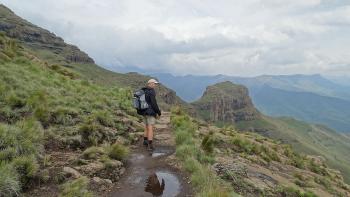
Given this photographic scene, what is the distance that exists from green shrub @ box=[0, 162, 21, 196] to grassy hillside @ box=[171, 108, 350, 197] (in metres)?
5.23

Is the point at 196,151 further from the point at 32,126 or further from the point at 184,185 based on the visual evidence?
the point at 32,126

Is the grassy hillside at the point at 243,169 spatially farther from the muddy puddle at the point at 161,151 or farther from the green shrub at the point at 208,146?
the muddy puddle at the point at 161,151

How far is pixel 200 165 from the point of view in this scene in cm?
1506

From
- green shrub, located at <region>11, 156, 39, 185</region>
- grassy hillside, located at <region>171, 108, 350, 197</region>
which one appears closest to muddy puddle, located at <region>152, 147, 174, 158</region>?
grassy hillside, located at <region>171, 108, 350, 197</region>

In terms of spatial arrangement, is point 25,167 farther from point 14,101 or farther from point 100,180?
point 14,101

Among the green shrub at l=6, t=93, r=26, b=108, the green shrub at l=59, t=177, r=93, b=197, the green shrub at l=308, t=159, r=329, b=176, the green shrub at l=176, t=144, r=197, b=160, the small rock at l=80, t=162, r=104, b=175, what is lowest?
the green shrub at l=308, t=159, r=329, b=176

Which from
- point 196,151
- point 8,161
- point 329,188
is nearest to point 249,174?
point 196,151

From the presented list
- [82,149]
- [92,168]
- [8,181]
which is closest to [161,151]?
[82,149]

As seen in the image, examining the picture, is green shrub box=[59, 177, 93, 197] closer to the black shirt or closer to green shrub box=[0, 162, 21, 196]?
green shrub box=[0, 162, 21, 196]

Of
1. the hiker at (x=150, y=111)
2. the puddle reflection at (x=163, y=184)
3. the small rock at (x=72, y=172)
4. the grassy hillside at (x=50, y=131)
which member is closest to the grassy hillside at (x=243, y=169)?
the puddle reflection at (x=163, y=184)

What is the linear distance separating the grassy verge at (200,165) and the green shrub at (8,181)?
518 centimetres

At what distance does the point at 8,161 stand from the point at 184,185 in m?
5.75

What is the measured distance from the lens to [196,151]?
55.9 ft

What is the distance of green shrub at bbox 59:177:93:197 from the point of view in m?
11.3
